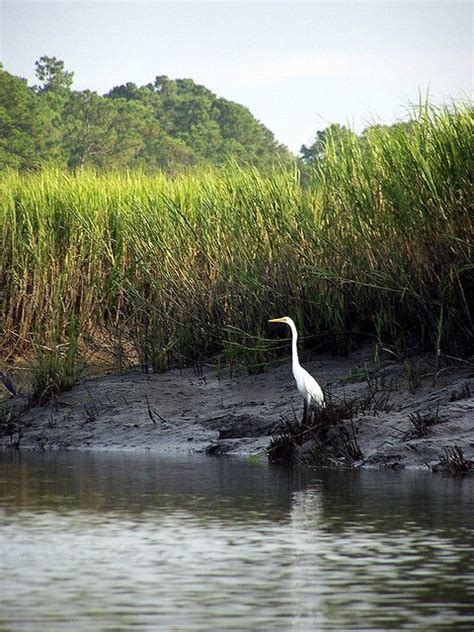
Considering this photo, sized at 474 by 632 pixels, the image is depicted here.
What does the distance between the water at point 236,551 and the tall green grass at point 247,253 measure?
124 inches

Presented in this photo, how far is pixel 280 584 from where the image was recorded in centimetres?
638

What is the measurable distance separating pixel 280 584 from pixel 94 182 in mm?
13954

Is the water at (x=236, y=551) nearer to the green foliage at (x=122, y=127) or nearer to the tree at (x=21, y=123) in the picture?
the green foliage at (x=122, y=127)

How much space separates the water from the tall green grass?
315cm

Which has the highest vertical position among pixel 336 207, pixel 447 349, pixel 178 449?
pixel 336 207

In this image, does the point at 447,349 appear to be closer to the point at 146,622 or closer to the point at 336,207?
the point at 336,207

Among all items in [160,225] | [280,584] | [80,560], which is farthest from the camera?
[160,225]

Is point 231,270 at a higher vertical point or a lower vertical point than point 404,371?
higher

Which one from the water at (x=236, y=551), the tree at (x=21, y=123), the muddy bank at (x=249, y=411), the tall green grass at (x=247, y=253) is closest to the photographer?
the water at (x=236, y=551)

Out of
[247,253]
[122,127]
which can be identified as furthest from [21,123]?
[247,253]

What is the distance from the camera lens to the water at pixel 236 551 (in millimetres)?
5734

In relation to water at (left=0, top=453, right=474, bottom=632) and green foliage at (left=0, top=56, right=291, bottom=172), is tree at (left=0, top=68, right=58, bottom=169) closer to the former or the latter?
green foliage at (left=0, top=56, right=291, bottom=172)

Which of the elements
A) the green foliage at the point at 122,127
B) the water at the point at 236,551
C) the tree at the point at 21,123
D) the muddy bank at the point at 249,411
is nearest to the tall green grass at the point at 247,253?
the muddy bank at the point at 249,411

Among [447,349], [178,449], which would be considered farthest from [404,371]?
[178,449]
